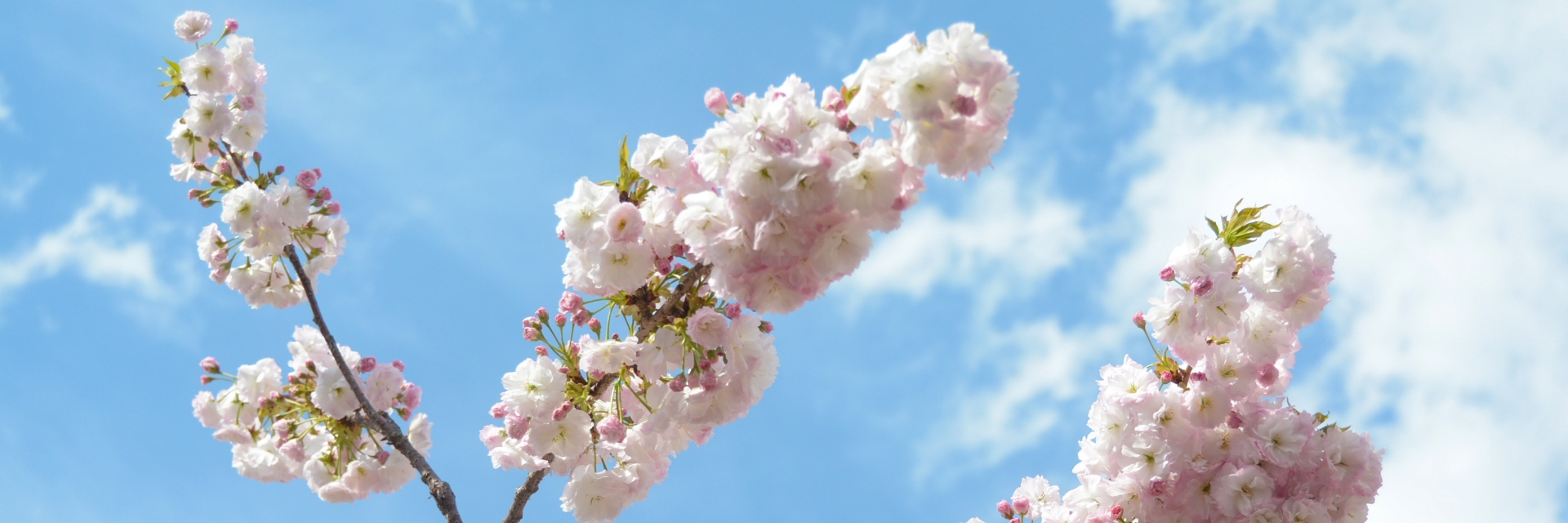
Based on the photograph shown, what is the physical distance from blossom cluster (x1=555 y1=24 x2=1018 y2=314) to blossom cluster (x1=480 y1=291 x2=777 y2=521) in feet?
1.00

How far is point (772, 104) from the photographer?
251 cm

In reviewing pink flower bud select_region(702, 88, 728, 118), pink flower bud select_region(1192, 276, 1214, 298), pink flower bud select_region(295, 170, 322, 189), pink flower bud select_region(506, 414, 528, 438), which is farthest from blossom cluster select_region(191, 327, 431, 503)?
pink flower bud select_region(1192, 276, 1214, 298)

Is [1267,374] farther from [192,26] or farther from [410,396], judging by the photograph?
[192,26]

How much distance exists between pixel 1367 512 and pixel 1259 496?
577mm

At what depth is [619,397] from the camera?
3268 mm

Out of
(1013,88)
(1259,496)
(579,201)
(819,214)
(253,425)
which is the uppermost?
(253,425)

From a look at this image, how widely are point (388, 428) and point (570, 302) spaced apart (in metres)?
1.22

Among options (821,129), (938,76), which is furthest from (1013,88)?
(821,129)

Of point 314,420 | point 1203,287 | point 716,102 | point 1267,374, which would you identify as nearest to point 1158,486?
point 1267,374

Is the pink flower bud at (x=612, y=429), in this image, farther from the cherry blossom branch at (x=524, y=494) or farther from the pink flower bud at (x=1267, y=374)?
the pink flower bud at (x=1267, y=374)

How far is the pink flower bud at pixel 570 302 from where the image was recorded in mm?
3104

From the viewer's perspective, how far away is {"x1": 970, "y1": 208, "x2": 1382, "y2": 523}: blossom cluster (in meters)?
3.35

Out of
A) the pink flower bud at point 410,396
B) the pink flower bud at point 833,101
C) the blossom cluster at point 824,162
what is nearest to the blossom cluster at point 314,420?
the pink flower bud at point 410,396

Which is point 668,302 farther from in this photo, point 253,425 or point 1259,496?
point 253,425
